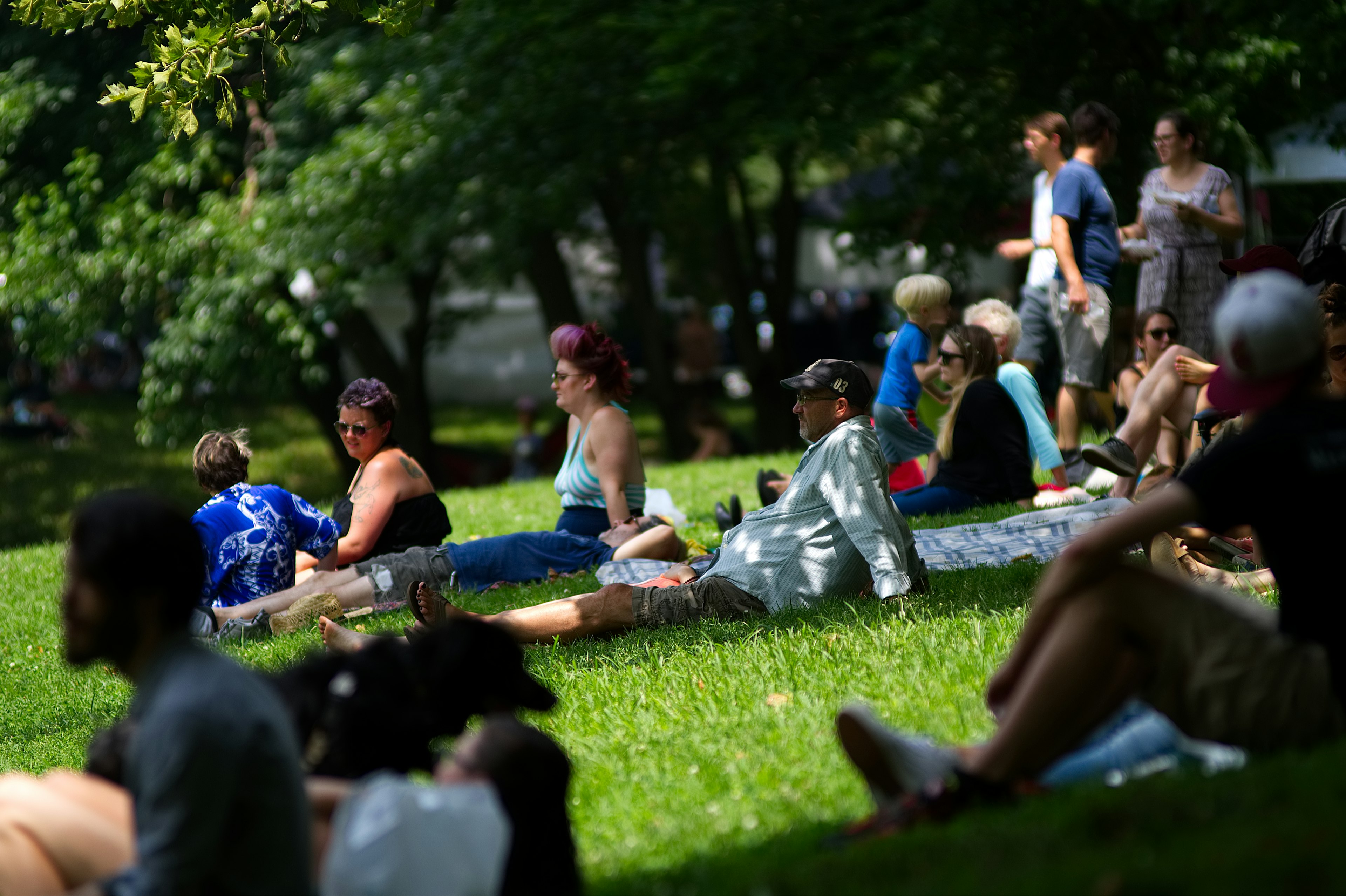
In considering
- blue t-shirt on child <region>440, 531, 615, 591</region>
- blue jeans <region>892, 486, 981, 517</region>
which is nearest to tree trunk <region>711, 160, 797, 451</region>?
blue jeans <region>892, 486, 981, 517</region>

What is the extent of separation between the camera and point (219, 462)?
7680 mm

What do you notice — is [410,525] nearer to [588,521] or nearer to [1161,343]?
[588,521]

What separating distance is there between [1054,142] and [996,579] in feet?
14.5

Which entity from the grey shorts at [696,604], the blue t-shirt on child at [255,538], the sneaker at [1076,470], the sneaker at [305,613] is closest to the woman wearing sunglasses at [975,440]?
the sneaker at [1076,470]

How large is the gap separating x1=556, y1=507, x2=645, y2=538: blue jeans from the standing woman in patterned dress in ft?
14.0

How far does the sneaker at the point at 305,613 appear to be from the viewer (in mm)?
7691

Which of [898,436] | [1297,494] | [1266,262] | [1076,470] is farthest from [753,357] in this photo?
[1297,494]

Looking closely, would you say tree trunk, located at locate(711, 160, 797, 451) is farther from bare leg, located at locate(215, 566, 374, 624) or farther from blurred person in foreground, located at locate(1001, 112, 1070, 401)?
bare leg, located at locate(215, 566, 374, 624)

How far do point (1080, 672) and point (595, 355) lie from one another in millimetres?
5043

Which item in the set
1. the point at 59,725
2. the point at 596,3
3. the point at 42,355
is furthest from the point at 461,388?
the point at 59,725

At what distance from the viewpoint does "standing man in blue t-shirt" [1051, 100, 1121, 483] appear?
31.9 ft

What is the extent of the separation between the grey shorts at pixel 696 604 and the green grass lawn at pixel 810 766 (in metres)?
0.13

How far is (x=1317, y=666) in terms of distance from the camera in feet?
11.6

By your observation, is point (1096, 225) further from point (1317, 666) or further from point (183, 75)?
point (1317, 666)
